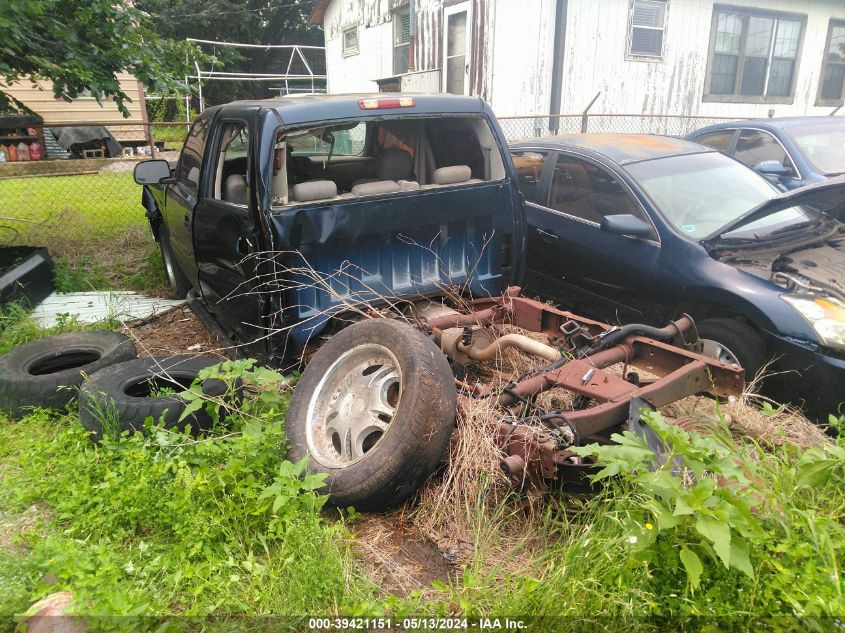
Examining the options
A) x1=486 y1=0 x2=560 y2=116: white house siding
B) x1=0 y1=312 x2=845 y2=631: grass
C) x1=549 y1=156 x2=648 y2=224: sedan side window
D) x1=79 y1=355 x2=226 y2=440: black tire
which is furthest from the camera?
x1=486 y1=0 x2=560 y2=116: white house siding

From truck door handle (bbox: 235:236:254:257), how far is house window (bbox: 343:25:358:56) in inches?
625

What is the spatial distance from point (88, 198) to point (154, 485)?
9.80 meters

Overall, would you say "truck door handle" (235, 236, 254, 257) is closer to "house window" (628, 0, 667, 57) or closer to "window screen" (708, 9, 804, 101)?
"house window" (628, 0, 667, 57)

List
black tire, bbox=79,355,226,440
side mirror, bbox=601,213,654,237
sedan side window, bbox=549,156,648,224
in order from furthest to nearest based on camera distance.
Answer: sedan side window, bbox=549,156,648,224 → side mirror, bbox=601,213,654,237 → black tire, bbox=79,355,226,440

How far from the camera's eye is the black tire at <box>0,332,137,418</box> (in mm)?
4051

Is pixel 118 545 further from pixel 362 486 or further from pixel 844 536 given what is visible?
pixel 844 536

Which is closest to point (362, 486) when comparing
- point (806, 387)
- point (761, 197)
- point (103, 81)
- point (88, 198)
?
point (806, 387)

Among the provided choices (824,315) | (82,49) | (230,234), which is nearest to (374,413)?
(230,234)

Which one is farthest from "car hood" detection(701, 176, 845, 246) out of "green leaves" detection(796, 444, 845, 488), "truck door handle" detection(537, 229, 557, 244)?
"green leaves" detection(796, 444, 845, 488)

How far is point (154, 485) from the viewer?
123 inches

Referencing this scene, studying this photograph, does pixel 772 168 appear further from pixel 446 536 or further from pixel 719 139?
pixel 446 536

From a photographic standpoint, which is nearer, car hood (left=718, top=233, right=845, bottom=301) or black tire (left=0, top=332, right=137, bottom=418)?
car hood (left=718, top=233, right=845, bottom=301)

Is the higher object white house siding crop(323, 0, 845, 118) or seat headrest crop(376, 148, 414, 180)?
white house siding crop(323, 0, 845, 118)

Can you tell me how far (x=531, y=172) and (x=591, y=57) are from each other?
8.51 m
